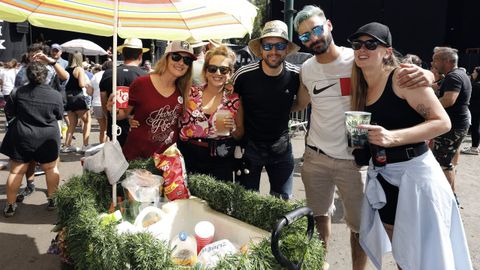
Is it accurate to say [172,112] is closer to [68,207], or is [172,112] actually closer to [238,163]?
[238,163]

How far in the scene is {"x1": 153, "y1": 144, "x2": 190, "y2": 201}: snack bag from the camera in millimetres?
2613

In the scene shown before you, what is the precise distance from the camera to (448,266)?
2.17 meters

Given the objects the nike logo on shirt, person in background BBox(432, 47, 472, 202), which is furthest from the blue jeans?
person in background BBox(432, 47, 472, 202)

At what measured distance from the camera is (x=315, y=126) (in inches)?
118

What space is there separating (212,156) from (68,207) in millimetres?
1151

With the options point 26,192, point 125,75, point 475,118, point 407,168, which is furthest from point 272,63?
point 475,118

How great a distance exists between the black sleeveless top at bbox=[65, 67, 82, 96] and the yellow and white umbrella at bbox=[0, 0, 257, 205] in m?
4.35

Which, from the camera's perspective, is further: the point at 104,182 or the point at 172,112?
the point at 172,112

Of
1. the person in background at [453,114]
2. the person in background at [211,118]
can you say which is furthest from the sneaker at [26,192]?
the person in background at [453,114]

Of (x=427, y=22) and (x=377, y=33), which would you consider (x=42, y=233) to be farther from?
(x=427, y=22)

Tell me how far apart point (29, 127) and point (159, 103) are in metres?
2.19

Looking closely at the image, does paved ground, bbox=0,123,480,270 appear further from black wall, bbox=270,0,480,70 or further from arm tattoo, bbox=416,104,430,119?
black wall, bbox=270,0,480,70

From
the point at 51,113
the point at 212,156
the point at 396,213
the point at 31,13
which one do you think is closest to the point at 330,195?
the point at 396,213

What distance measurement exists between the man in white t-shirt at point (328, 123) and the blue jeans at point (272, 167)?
0.85 ft
